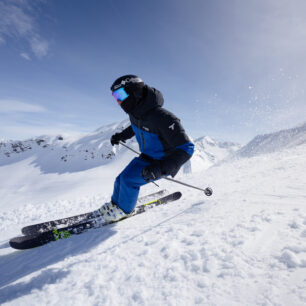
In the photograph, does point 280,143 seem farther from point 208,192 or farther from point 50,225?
point 50,225

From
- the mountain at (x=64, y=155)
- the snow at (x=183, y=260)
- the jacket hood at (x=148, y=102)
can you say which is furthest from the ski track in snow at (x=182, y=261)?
the mountain at (x=64, y=155)

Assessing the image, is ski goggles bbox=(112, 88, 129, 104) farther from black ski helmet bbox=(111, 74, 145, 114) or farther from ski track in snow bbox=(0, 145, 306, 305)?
ski track in snow bbox=(0, 145, 306, 305)

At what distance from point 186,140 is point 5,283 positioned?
2.94 metres

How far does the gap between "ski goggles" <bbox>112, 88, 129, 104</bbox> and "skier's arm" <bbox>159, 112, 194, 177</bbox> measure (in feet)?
2.72

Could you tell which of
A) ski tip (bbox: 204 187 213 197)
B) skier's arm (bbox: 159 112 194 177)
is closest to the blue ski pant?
skier's arm (bbox: 159 112 194 177)

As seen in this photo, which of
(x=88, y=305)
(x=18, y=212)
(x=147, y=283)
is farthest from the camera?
(x=18, y=212)

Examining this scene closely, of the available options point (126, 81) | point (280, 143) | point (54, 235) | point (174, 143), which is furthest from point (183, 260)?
point (280, 143)

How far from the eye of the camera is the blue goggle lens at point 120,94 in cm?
339

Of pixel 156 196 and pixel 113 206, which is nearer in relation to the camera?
pixel 113 206

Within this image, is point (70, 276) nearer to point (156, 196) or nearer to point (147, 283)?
point (147, 283)

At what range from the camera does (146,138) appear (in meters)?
3.54

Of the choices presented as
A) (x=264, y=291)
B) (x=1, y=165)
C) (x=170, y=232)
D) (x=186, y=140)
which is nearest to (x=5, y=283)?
(x=170, y=232)

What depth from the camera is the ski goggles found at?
3.39 metres

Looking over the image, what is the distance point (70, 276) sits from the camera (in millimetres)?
2010
